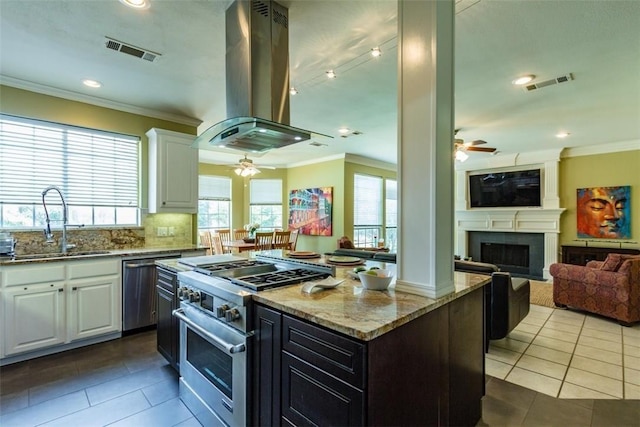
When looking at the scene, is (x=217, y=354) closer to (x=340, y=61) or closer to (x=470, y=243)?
(x=340, y=61)

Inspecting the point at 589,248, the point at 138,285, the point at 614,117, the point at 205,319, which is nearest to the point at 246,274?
the point at 205,319

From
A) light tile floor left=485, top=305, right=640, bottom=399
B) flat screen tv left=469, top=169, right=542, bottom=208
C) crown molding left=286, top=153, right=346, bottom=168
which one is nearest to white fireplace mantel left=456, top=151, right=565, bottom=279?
flat screen tv left=469, top=169, right=542, bottom=208

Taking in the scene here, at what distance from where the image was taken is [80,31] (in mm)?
2383

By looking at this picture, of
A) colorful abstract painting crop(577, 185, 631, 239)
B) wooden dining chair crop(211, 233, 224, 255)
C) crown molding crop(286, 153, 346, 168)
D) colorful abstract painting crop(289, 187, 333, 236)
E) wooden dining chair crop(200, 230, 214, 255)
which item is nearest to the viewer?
colorful abstract painting crop(577, 185, 631, 239)

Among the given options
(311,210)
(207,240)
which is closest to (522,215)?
(311,210)

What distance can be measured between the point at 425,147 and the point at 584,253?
6381mm

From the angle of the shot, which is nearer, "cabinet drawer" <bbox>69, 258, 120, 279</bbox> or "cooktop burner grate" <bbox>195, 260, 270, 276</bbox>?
"cooktop burner grate" <bbox>195, 260, 270, 276</bbox>

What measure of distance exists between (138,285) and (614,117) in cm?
669

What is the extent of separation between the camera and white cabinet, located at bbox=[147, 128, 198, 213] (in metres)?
3.91

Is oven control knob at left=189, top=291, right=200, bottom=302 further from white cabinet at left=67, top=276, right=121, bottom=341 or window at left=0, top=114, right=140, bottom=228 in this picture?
window at left=0, top=114, right=140, bottom=228

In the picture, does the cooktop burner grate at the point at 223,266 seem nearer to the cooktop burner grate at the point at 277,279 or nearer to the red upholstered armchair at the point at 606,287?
the cooktop burner grate at the point at 277,279

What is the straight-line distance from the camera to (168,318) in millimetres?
2523

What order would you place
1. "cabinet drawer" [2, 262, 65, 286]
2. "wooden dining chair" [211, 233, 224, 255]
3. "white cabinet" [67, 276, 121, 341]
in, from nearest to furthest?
"cabinet drawer" [2, 262, 65, 286]
"white cabinet" [67, 276, 121, 341]
"wooden dining chair" [211, 233, 224, 255]

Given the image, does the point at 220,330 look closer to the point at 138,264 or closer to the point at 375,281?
the point at 375,281
